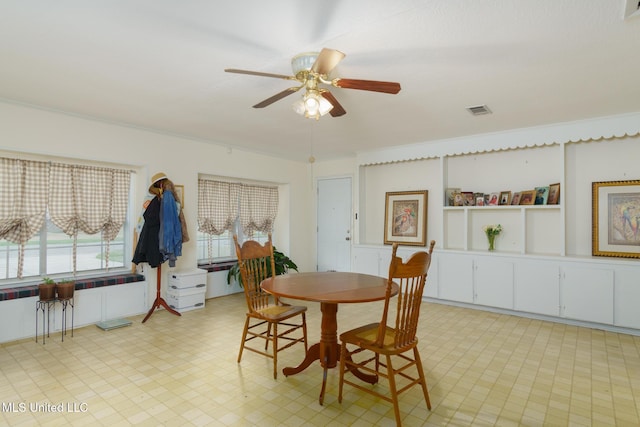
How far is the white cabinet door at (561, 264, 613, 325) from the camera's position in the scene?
377 centimetres

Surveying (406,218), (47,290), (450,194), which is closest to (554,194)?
(450,194)

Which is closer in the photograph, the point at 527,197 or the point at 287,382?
the point at 287,382

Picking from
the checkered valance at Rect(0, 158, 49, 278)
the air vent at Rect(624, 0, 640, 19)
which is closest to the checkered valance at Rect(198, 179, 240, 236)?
the checkered valance at Rect(0, 158, 49, 278)

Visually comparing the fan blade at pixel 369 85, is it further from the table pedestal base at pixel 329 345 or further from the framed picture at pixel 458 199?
the framed picture at pixel 458 199

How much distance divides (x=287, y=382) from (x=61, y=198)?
3.30m

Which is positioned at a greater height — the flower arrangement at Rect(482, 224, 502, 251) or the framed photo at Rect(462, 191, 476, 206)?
the framed photo at Rect(462, 191, 476, 206)

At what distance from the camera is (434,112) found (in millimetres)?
3715

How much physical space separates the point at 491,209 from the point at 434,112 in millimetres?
1982

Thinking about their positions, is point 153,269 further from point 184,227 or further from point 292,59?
point 292,59

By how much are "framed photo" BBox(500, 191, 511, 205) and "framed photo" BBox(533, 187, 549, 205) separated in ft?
1.06

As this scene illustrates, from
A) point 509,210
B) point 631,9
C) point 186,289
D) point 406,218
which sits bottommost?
point 186,289

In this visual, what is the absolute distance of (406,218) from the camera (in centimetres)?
557

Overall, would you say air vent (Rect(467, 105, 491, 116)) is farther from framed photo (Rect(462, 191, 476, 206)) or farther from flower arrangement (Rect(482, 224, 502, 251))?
flower arrangement (Rect(482, 224, 502, 251))

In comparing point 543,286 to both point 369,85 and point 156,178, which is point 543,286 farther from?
point 156,178
